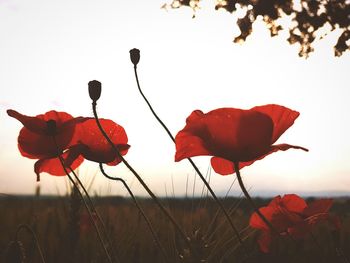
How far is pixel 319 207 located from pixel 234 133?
484 millimetres

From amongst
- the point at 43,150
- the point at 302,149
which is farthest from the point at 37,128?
the point at 302,149

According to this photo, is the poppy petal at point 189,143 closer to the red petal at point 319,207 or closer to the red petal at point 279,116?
the red petal at point 279,116

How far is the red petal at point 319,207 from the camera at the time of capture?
5.01ft

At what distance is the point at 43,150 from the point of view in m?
1.48

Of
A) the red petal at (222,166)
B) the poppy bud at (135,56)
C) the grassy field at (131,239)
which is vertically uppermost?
the poppy bud at (135,56)

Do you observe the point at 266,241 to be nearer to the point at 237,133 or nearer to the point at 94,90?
the point at 237,133

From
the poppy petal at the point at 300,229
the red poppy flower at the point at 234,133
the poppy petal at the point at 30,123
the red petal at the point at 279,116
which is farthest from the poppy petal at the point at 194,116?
the poppy petal at the point at 300,229

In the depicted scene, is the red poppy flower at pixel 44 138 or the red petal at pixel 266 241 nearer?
the red poppy flower at pixel 44 138

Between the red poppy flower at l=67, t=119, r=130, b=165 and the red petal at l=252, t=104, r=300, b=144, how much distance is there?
42 centimetres

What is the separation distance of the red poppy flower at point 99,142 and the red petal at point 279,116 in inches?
16.6

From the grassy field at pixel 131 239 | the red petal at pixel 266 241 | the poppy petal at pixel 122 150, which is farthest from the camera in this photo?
the red petal at pixel 266 241

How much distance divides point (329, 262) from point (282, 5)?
1728mm

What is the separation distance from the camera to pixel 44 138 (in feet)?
4.90

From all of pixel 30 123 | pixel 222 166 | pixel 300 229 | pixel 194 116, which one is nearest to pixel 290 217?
pixel 300 229
